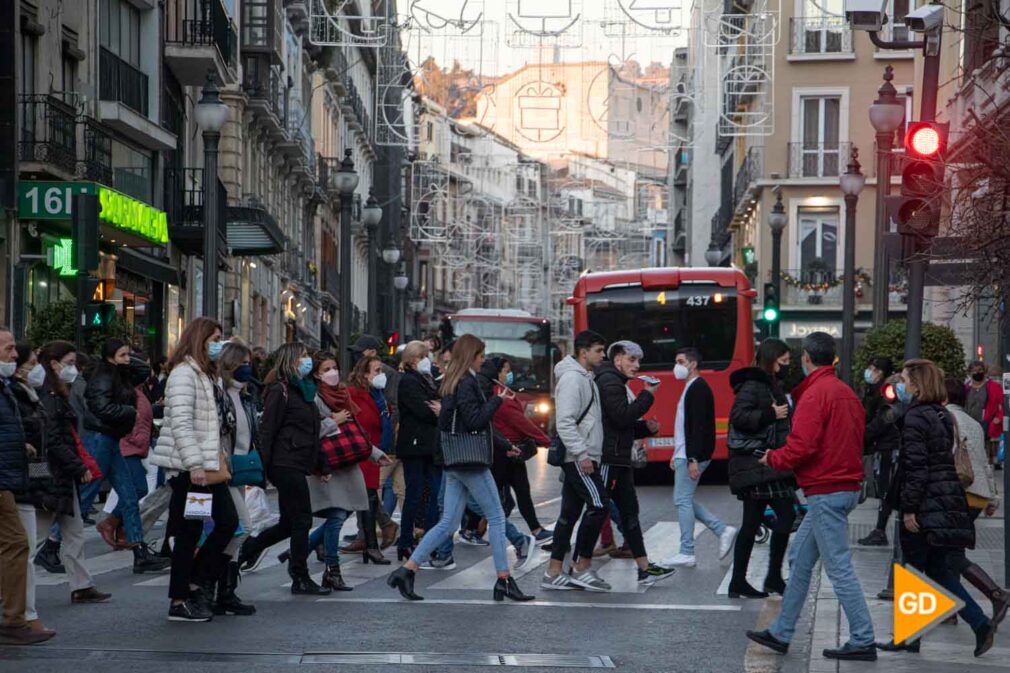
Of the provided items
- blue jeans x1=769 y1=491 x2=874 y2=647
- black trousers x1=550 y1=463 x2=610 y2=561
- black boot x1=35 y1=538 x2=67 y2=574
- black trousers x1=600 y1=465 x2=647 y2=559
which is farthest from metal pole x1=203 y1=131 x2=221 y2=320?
blue jeans x1=769 y1=491 x2=874 y2=647

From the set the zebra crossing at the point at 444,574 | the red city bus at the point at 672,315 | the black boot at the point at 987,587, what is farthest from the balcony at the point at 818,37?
the black boot at the point at 987,587

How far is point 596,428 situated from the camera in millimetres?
13367

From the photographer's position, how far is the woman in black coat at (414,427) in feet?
48.5

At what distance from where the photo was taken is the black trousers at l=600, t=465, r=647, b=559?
13.6 metres

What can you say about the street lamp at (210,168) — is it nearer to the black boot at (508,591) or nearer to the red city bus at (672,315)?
the red city bus at (672,315)

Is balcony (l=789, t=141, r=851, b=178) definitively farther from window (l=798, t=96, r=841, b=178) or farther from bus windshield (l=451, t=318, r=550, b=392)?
bus windshield (l=451, t=318, r=550, b=392)

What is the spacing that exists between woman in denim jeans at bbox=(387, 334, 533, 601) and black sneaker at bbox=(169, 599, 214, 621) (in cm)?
148

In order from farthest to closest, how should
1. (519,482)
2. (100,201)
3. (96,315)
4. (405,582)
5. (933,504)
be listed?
(100,201) → (96,315) → (519,482) → (405,582) → (933,504)

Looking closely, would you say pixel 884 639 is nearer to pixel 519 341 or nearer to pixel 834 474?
pixel 834 474

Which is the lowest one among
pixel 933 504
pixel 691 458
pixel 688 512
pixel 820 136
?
pixel 688 512

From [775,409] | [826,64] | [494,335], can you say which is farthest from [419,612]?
[826,64]

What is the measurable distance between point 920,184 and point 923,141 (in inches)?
12.2

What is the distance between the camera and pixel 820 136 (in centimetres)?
5697

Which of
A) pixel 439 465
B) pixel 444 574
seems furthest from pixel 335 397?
pixel 444 574
